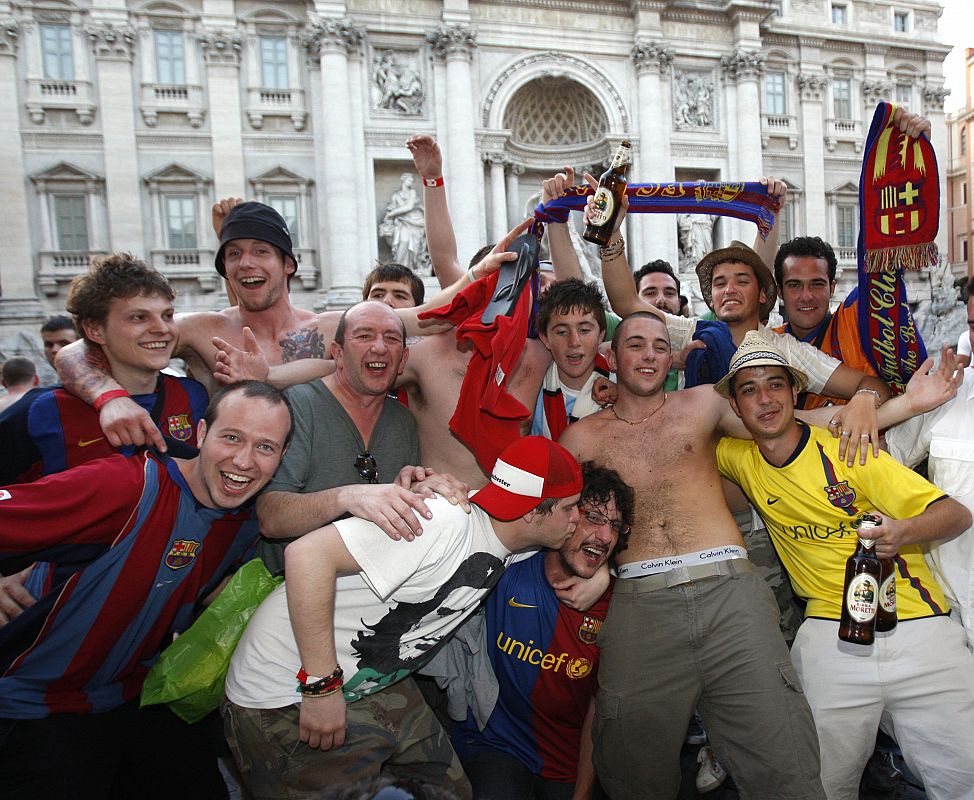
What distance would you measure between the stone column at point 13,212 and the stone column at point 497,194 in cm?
1269

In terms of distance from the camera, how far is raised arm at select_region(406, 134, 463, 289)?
13.9 feet

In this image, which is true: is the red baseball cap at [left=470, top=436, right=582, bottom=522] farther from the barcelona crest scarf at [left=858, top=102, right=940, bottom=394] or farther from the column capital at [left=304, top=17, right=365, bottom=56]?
the column capital at [left=304, top=17, right=365, bottom=56]

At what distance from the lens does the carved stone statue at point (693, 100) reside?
70.3 feet

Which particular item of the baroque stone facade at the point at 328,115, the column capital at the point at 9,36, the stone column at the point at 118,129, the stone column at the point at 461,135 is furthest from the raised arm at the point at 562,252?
the column capital at the point at 9,36

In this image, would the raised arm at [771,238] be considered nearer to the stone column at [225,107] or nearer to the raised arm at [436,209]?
the raised arm at [436,209]

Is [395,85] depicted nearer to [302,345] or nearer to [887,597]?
[302,345]

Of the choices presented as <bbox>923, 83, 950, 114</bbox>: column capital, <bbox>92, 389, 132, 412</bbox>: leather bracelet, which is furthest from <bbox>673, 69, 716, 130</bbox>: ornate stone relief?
<bbox>92, 389, 132, 412</bbox>: leather bracelet

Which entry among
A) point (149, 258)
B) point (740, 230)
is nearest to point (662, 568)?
point (149, 258)

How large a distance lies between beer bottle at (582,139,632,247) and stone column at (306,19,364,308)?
48.9ft

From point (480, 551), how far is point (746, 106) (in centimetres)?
2322

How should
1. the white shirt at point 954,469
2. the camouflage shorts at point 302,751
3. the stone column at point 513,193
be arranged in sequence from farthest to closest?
the stone column at point 513,193, the white shirt at point 954,469, the camouflage shorts at point 302,751

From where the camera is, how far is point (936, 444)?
329 cm

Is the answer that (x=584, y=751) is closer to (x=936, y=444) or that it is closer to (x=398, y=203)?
(x=936, y=444)

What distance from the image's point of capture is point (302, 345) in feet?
13.8
